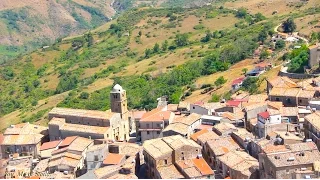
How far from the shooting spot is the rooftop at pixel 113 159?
36.3 m

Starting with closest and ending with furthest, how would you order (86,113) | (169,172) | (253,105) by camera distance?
(169,172)
(253,105)
(86,113)

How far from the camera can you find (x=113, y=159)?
36.8 meters

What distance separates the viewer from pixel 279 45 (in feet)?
241

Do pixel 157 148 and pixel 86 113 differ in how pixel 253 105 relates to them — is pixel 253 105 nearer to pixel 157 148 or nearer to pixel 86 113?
pixel 157 148

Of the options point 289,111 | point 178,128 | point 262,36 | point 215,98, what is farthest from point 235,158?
point 262,36

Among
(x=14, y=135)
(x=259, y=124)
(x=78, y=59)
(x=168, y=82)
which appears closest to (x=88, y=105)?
(x=168, y=82)

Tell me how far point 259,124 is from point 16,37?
164568 mm

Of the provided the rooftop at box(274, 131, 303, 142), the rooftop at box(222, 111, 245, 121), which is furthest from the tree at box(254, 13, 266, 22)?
the rooftop at box(274, 131, 303, 142)

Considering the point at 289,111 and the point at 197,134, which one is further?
the point at 289,111

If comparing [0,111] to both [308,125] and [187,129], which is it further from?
[308,125]

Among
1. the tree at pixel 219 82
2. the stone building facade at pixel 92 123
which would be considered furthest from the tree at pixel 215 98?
the stone building facade at pixel 92 123

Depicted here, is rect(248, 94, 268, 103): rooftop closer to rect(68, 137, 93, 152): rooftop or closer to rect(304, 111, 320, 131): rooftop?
rect(304, 111, 320, 131): rooftop

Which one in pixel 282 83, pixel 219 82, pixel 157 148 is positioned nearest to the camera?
pixel 157 148

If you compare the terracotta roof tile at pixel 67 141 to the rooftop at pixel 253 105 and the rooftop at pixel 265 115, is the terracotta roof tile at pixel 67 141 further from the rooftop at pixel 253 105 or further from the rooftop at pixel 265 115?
the rooftop at pixel 265 115
